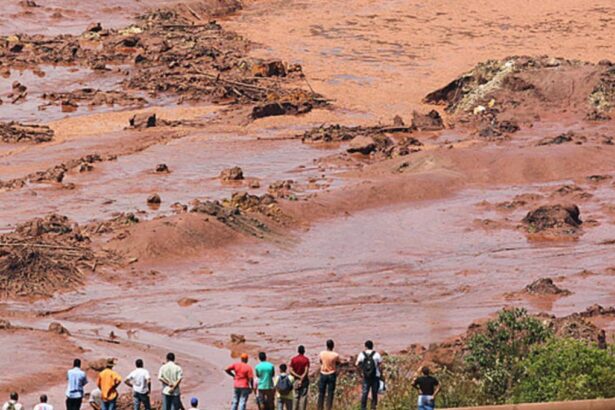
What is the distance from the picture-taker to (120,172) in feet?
124

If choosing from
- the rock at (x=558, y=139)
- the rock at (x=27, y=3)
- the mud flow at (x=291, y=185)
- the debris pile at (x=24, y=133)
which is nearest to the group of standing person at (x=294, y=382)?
the mud flow at (x=291, y=185)

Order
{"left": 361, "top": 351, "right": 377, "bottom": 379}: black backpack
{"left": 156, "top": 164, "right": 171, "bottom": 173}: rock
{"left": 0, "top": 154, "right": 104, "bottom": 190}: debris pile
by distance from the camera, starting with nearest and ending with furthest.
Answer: {"left": 361, "top": 351, "right": 377, "bottom": 379}: black backpack → {"left": 0, "top": 154, "right": 104, "bottom": 190}: debris pile → {"left": 156, "top": 164, "right": 171, "bottom": 173}: rock

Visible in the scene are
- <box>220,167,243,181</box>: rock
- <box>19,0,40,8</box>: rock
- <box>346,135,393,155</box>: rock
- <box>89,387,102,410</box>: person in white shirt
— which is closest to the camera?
<box>89,387,102,410</box>: person in white shirt

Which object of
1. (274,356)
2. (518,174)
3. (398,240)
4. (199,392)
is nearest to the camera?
(199,392)

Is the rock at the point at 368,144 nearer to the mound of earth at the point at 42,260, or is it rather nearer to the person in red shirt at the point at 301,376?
the mound of earth at the point at 42,260

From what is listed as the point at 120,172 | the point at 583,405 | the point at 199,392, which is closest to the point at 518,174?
the point at 120,172

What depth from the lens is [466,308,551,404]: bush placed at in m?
19.9

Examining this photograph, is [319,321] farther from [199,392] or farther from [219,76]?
[219,76]

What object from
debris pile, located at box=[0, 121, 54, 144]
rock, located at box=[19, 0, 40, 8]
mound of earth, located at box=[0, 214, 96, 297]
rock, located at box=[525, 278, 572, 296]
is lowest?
debris pile, located at box=[0, 121, 54, 144]

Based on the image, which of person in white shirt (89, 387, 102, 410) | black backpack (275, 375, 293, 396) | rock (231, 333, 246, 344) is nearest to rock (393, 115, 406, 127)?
rock (231, 333, 246, 344)

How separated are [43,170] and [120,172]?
6.84 feet

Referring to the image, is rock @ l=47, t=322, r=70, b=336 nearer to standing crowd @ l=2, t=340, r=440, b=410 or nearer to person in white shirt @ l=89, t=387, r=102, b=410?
standing crowd @ l=2, t=340, r=440, b=410

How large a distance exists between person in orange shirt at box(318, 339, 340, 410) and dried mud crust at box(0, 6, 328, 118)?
26.7 meters

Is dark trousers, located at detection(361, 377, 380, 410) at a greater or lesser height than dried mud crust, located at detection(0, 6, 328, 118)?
greater
